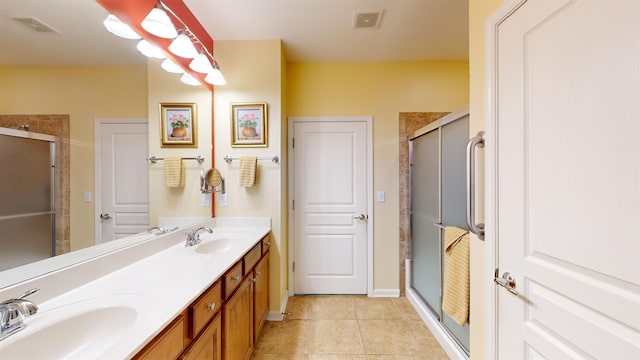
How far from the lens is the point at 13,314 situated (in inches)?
28.1

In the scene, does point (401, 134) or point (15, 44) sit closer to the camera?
point (15, 44)

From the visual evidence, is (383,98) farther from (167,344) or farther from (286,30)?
(167,344)

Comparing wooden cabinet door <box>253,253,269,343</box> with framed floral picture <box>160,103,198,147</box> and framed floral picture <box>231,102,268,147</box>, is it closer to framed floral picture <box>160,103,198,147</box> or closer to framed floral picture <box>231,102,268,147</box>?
framed floral picture <box>231,102,268,147</box>

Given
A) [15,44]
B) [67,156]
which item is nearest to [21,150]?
[67,156]

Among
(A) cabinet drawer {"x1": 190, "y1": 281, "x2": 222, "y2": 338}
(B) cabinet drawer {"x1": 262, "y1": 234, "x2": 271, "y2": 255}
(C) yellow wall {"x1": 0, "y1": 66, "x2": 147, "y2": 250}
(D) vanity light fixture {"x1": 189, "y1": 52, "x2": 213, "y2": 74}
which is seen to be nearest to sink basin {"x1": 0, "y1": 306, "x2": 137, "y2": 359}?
(A) cabinet drawer {"x1": 190, "y1": 281, "x2": 222, "y2": 338}

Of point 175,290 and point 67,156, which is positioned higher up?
point 67,156

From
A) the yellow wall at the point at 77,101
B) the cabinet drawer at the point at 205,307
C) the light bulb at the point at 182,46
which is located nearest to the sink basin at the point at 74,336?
the cabinet drawer at the point at 205,307

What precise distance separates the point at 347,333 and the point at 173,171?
1.98 meters

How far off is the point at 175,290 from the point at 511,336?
140 centimetres

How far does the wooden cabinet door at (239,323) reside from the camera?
1.28 metres

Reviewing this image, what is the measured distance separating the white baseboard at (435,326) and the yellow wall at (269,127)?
1.36 metres

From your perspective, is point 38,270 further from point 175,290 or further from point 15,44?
point 15,44

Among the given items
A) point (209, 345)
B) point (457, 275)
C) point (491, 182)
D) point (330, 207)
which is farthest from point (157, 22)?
point (457, 275)

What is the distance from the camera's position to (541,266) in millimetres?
845
